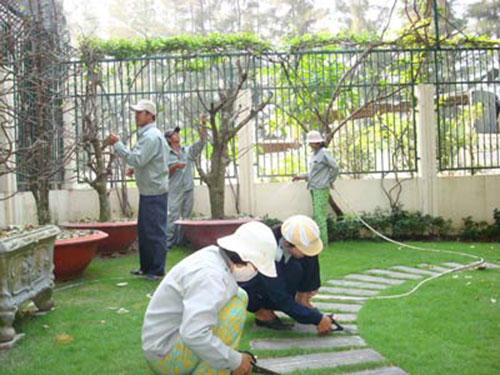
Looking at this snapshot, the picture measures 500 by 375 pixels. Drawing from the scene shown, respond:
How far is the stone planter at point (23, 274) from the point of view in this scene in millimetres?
3900

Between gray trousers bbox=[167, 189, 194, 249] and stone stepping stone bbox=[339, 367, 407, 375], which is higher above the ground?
gray trousers bbox=[167, 189, 194, 249]

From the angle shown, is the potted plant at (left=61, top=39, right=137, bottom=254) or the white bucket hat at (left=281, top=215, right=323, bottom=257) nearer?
the white bucket hat at (left=281, top=215, right=323, bottom=257)

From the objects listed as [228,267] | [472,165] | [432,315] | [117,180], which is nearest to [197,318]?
[228,267]

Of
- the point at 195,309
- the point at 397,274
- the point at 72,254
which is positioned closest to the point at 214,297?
the point at 195,309

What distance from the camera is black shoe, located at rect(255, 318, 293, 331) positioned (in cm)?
422

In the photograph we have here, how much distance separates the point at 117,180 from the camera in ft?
32.2

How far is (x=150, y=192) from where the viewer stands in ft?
19.8

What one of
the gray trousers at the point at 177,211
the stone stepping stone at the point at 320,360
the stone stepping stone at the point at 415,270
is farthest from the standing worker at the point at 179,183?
the stone stepping stone at the point at 320,360

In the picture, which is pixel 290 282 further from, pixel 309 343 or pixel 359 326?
pixel 359 326

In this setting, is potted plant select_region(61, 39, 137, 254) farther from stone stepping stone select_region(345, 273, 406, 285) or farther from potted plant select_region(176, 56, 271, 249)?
stone stepping stone select_region(345, 273, 406, 285)

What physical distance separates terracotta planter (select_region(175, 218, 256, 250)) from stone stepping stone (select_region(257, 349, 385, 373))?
394 centimetres

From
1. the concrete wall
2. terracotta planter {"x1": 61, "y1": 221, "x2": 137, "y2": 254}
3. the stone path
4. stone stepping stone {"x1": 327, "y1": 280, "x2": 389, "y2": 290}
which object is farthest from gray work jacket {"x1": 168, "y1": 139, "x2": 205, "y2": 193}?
the stone path

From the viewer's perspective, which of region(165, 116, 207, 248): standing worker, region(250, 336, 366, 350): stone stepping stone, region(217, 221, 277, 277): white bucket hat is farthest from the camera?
region(165, 116, 207, 248): standing worker

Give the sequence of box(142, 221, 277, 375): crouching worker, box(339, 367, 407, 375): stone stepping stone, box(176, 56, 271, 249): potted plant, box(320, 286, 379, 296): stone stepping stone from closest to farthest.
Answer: box(142, 221, 277, 375): crouching worker → box(339, 367, 407, 375): stone stepping stone → box(320, 286, 379, 296): stone stepping stone → box(176, 56, 271, 249): potted plant
